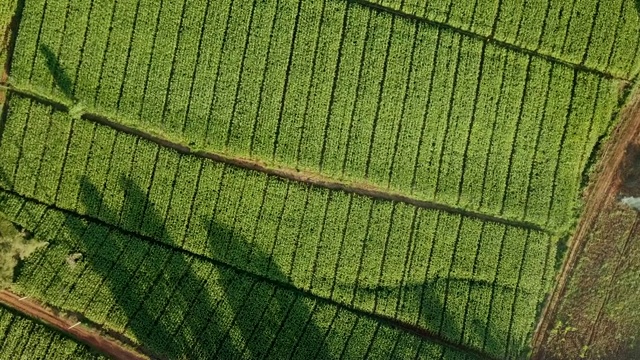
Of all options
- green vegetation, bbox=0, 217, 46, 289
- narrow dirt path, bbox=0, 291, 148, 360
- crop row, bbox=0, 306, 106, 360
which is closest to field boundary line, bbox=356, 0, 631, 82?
green vegetation, bbox=0, 217, 46, 289

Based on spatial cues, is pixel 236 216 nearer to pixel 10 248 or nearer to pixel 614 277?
pixel 10 248

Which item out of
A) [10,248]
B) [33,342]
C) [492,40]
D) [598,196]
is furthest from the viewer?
[598,196]

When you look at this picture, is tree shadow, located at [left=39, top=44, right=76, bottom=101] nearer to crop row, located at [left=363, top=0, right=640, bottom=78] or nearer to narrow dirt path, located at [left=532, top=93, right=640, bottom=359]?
crop row, located at [left=363, top=0, right=640, bottom=78]

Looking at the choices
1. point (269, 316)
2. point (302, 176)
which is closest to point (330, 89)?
point (302, 176)

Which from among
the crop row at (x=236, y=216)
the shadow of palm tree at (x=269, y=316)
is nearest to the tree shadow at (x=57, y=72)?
the crop row at (x=236, y=216)

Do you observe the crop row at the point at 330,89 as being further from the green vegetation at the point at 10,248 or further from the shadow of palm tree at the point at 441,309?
the green vegetation at the point at 10,248

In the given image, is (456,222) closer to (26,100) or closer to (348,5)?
(348,5)
